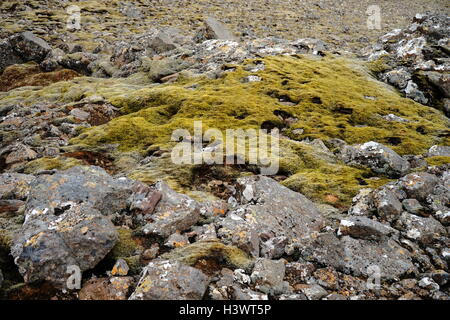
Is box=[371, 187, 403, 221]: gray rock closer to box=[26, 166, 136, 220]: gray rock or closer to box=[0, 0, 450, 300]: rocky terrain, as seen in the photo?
box=[0, 0, 450, 300]: rocky terrain

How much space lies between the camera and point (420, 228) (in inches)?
369

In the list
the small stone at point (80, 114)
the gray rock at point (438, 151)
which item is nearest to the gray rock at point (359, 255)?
the gray rock at point (438, 151)

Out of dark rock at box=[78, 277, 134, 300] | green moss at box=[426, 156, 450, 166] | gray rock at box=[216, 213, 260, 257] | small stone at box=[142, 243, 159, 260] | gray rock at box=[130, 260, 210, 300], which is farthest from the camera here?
green moss at box=[426, 156, 450, 166]

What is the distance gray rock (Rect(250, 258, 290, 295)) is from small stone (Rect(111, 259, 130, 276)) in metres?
2.99

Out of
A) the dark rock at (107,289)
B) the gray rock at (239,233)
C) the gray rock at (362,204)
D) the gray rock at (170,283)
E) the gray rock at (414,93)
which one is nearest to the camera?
the gray rock at (170,283)

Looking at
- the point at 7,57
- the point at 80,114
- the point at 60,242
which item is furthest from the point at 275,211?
the point at 7,57

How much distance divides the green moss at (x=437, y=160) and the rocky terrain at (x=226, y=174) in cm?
4

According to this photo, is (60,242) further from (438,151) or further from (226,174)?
(438,151)

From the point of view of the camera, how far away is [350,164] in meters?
14.3

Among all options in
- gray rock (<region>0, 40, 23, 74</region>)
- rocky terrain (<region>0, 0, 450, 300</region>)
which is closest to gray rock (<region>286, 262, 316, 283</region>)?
rocky terrain (<region>0, 0, 450, 300</region>)

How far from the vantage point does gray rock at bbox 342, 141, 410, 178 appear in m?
13.2

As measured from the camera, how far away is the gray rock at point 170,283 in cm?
657

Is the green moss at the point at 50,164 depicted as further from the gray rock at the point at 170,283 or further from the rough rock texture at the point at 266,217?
the gray rock at the point at 170,283
